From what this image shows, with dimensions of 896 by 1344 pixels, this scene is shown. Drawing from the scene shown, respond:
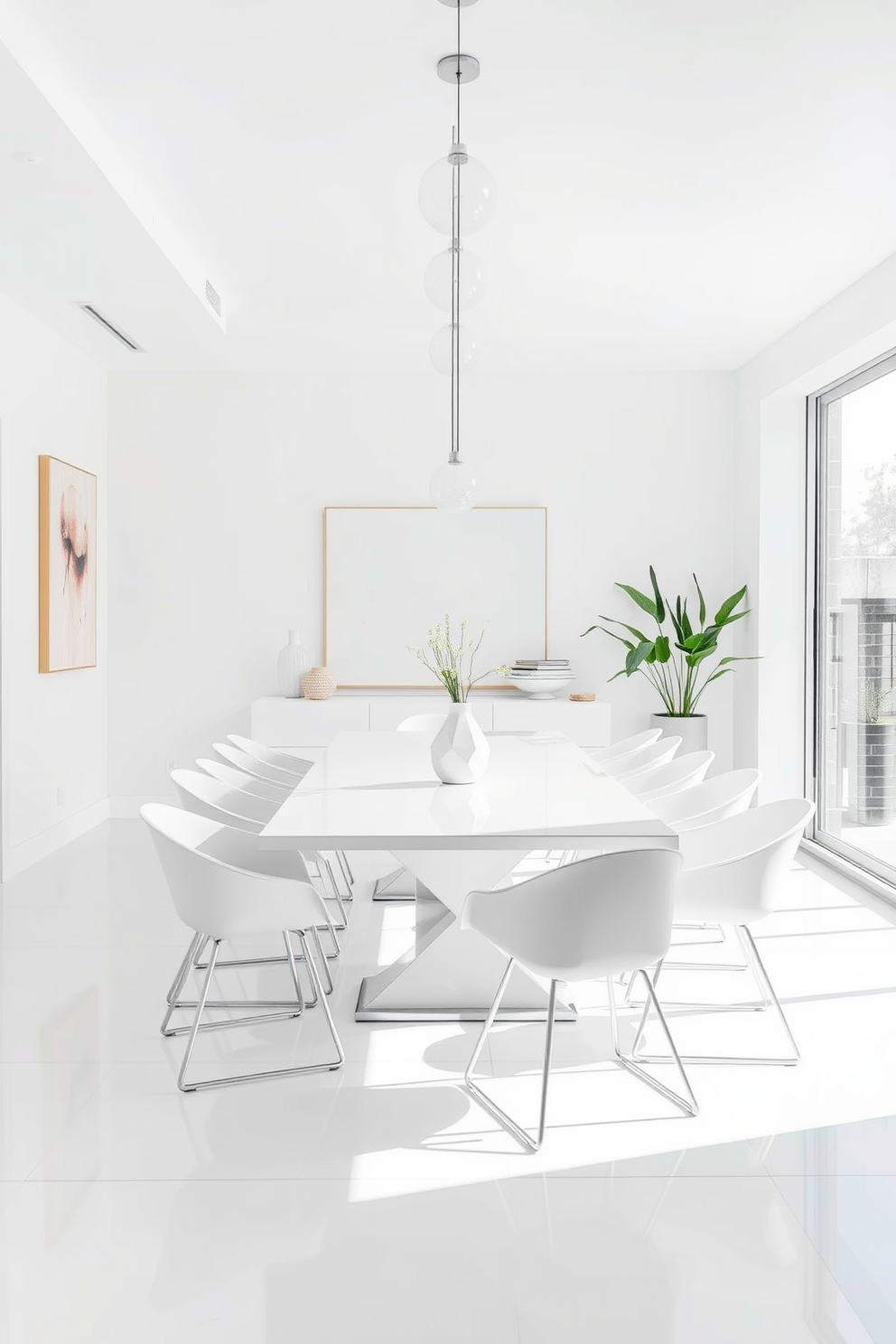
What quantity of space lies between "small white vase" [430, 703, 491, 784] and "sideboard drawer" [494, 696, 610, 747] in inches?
108

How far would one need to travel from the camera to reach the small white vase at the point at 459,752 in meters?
3.44

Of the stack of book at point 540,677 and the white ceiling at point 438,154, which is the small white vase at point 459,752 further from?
the stack of book at point 540,677

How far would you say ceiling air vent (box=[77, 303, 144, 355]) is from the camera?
522 centimetres

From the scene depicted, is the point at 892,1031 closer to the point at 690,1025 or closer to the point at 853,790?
the point at 690,1025

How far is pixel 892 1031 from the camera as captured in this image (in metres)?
3.17

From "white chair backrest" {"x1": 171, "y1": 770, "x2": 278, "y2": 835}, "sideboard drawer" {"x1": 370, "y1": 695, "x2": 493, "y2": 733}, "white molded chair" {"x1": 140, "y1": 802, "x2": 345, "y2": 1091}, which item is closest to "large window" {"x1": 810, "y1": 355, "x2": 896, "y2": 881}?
"sideboard drawer" {"x1": 370, "y1": 695, "x2": 493, "y2": 733}

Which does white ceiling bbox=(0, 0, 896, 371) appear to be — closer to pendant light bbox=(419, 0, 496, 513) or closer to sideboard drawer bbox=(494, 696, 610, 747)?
pendant light bbox=(419, 0, 496, 513)

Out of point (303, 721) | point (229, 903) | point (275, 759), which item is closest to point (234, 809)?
point (275, 759)

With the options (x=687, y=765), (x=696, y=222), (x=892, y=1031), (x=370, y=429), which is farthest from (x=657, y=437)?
(x=892, y=1031)

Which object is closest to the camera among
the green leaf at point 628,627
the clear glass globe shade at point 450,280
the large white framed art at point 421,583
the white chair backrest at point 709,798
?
the clear glass globe shade at point 450,280

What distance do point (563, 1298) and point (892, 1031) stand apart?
1.73 m

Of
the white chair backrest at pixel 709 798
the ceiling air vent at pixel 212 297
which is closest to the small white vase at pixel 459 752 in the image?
the white chair backrest at pixel 709 798

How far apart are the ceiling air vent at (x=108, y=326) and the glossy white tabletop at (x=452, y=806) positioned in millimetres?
2711

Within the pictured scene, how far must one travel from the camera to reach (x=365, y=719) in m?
6.25
